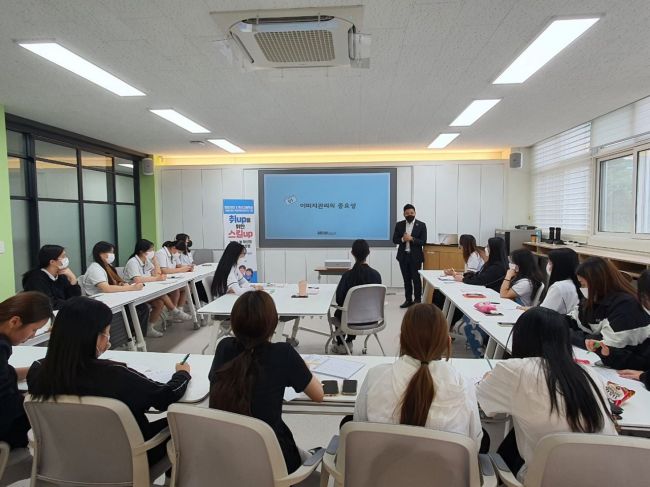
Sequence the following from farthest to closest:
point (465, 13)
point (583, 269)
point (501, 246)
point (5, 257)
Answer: point (5, 257)
point (501, 246)
point (465, 13)
point (583, 269)

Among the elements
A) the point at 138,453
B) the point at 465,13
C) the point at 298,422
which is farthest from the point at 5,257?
the point at 465,13

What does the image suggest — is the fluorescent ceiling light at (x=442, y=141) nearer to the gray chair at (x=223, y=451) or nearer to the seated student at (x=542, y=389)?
the seated student at (x=542, y=389)

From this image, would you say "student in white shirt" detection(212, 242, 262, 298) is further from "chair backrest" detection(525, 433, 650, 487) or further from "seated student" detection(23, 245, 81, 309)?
"chair backrest" detection(525, 433, 650, 487)

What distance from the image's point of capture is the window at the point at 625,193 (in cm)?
476

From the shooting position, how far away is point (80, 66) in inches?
134

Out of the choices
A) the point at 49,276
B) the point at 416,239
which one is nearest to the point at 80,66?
the point at 49,276

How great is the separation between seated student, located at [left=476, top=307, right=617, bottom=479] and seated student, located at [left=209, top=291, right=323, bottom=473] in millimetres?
745

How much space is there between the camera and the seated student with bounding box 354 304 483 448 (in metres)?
1.34

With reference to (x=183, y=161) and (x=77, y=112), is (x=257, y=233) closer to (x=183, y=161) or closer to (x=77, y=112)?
(x=183, y=161)

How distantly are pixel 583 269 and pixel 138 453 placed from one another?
97.0 inches

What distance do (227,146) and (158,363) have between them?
5514 millimetres

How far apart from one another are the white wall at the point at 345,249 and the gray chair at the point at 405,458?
6.81 m

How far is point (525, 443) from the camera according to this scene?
4.74 feet

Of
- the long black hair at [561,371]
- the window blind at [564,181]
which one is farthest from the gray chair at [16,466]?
the window blind at [564,181]
